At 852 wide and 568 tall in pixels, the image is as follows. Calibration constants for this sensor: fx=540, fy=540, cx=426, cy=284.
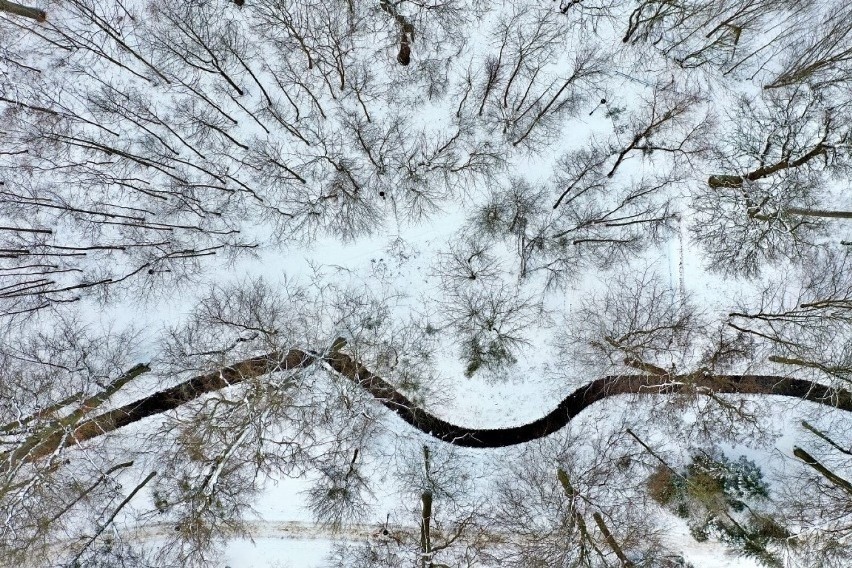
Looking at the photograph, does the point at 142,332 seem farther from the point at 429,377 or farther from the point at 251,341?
the point at 429,377

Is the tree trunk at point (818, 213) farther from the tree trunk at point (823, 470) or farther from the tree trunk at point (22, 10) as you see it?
the tree trunk at point (22, 10)

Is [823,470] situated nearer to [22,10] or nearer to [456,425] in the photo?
[456,425]

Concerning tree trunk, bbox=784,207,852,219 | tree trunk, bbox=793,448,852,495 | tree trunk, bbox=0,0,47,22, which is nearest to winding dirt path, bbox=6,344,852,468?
tree trunk, bbox=793,448,852,495

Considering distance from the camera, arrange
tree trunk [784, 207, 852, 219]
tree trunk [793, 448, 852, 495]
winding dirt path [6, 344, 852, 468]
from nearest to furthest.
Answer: tree trunk [793, 448, 852, 495] → tree trunk [784, 207, 852, 219] → winding dirt path [6, 344, 852, 468]

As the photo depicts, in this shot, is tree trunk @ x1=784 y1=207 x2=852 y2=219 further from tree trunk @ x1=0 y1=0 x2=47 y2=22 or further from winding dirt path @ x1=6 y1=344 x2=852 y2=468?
tree trunk @ x1=0 y1=0 x2=47 y2=22

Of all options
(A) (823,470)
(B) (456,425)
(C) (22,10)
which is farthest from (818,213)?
(C) (22,10)

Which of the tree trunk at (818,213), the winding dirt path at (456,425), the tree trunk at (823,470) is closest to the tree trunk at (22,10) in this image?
the winding dirt path at (456,425)

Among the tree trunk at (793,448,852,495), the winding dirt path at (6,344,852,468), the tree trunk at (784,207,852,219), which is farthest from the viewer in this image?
the winding dirt path at (6,344,852,468)

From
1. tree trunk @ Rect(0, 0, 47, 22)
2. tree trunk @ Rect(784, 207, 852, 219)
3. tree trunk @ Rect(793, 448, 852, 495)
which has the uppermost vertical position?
tree trunk @ Rect(0, 0, 47, 22)
